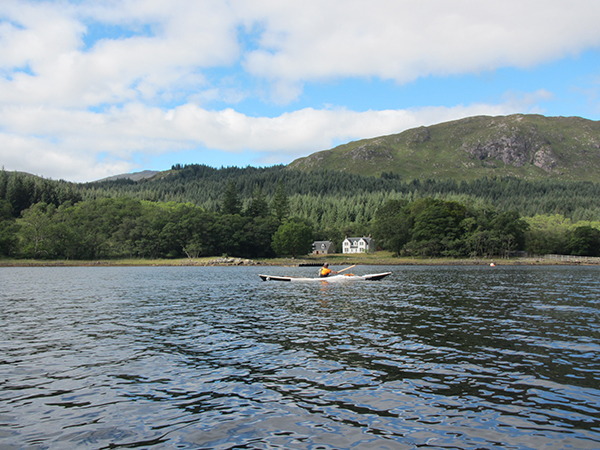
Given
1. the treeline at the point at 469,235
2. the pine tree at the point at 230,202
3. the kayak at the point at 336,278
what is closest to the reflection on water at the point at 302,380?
the kayak at the point at 336,278

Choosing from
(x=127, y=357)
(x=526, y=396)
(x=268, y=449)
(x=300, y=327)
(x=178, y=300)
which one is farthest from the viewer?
(x=178, y=300)

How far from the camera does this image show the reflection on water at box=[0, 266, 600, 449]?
9828 millimetres

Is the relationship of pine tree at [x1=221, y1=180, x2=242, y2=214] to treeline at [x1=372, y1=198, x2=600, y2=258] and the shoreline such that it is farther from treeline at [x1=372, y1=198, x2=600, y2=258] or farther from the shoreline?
treeline at [x1=372, y1=198, x2=600, y2=258]

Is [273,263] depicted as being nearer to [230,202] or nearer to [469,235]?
[230,202]

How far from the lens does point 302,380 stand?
1384 centimetres

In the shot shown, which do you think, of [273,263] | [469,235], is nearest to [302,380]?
[273,263]

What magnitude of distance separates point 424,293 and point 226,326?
81.2 ft

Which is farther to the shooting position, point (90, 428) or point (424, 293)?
point (424, 293)

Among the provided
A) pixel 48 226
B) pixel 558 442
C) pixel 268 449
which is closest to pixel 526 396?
pixel 558 442

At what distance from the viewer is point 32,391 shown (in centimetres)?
1295

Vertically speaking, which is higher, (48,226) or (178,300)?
(48,226)

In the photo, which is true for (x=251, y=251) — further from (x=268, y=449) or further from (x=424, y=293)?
(x=268, y=449)

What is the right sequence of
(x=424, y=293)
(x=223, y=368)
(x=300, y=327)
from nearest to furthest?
(x=223, y=368) → (x=300, y=327) → (x=424, y=293)

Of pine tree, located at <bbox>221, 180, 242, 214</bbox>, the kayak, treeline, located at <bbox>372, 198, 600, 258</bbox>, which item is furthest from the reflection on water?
pine tree, located at <bbox>221, 180, 242, 214</bbox>
